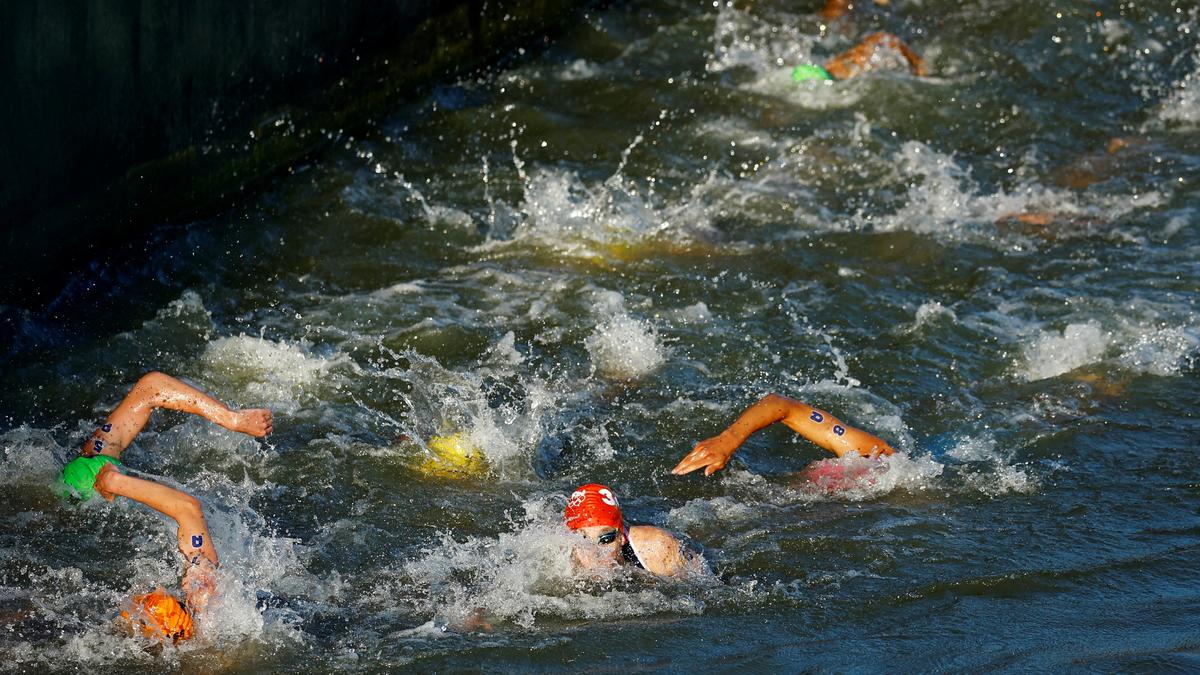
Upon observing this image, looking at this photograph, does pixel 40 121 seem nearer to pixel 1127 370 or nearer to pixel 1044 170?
pixel 1127 370

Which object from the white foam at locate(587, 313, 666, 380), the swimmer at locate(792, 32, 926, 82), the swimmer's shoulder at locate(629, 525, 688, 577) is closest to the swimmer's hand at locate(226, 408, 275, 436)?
the swimmer's shoulder at locate(629, 525, 688, 577)

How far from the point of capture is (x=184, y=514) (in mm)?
6379

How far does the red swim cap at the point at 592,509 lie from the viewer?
21.6 feet

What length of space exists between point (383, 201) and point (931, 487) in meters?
4.85

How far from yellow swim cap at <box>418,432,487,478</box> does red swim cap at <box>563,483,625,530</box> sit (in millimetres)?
1080

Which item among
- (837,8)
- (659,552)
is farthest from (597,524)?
(837,8)

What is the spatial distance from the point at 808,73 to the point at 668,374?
5144mm

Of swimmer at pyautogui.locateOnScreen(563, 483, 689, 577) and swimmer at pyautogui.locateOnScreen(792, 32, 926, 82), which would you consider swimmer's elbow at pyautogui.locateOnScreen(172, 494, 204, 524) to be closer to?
swimmer at pyautogui.locateOnScreen(563, 483, 689, 577)

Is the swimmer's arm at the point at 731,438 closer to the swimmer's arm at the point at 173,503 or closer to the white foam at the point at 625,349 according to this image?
the white foam at the point at 625,349

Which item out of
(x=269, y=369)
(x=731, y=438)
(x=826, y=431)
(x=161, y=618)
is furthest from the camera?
(x=269, y=369)

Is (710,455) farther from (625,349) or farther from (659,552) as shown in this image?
(625,349)

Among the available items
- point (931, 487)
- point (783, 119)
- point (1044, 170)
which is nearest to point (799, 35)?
point (783, 119)

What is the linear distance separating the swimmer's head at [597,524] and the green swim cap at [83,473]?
214cm

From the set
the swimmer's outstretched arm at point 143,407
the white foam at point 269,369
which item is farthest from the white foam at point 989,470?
the swimmer's outstretched arm at point 143,407
